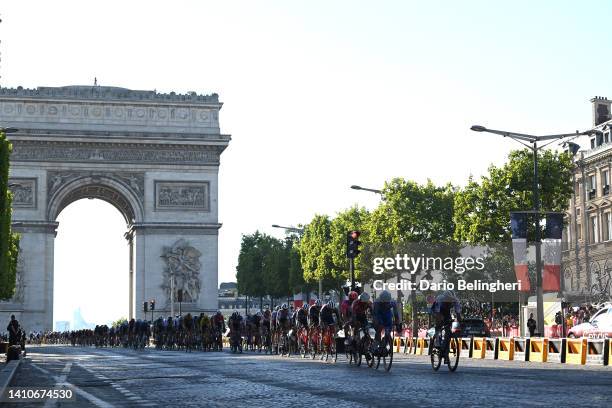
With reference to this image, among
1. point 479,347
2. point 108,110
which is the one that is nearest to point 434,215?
point 108,110

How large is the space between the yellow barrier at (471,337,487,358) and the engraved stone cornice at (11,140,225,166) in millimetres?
51348

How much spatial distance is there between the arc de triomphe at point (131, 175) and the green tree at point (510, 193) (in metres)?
27.6

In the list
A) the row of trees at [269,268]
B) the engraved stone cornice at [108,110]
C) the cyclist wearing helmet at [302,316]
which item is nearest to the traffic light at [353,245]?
the cyclist wearing helmet at [302,316]

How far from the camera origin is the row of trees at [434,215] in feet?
208

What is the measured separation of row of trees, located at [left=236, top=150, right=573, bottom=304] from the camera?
6331 cm

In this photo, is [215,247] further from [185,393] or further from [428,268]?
[185,393]

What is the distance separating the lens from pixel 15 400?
666 inches

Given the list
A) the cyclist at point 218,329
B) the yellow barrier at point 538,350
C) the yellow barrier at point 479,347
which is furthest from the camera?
the cyclist at point 218,329

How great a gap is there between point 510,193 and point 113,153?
1295 inches

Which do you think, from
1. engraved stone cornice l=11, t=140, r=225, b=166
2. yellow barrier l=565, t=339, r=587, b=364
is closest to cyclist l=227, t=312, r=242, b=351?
yellow barrier l=565, t=339, r=587, b=364

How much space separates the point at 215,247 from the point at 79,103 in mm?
13874

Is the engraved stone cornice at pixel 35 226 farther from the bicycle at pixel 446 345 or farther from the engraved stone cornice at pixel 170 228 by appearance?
the bicycle at pixel 446 345

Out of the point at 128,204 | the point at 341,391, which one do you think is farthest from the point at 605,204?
the point at 341,391

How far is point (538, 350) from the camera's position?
32.7 metres
